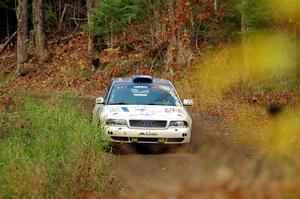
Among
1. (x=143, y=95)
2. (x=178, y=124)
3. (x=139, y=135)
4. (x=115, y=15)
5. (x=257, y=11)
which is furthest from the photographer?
(x=115, y=15)

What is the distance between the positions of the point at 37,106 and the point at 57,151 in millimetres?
2995

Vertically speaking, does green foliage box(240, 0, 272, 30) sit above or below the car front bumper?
above

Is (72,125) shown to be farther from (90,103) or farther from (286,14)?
(90,103)

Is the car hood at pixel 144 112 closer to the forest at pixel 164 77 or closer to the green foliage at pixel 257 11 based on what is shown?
the forest at pixel 164 77

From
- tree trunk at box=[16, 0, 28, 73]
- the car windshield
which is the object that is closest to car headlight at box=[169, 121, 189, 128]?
the car windshield

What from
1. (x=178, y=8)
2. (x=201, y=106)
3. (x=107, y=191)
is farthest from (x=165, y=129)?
(x=178, y=8)

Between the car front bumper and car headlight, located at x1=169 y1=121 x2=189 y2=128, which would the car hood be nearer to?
car headlight, located at x1=169 y1=121 x2=189 y2=128

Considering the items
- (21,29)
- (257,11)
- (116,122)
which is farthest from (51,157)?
(21,29)

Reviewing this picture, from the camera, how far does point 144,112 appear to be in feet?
40.2

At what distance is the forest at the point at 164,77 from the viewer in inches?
328

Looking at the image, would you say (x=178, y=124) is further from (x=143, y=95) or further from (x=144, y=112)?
(x=143, y=95)

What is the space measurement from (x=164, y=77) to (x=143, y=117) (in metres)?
14.6

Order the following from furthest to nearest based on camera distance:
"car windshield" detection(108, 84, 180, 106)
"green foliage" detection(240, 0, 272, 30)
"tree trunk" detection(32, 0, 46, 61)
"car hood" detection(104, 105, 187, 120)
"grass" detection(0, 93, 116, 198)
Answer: "tree trunk" detection(32, 0, 46, 61) → "green foliage" detection(240, 0, 272, 30) → "car windshield" detection(108, 84, 180, 106) → "car hood" detection(104, 105, 187, 120) → "grass" detection(0, 93, 116, 198)

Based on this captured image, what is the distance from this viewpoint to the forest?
27.3 feet
